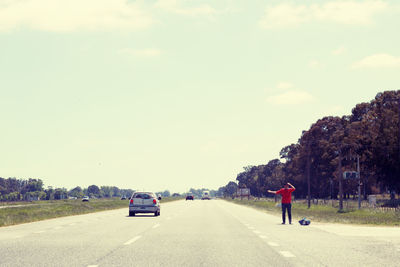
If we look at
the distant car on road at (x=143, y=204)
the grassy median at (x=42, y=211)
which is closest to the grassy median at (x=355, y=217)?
the distant car on road at (x=143, y=204)

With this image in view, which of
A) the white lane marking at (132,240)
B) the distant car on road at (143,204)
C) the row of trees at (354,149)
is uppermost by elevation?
the row of trees at (354,149)

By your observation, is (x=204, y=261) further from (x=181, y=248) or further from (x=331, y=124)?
(x=331, y=124)

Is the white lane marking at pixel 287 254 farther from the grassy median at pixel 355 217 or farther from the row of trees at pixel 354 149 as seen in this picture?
the row of trees at pixel 354 149

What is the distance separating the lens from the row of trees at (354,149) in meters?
54.1

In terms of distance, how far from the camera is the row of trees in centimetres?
5412


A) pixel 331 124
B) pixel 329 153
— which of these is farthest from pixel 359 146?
pixel 331 124

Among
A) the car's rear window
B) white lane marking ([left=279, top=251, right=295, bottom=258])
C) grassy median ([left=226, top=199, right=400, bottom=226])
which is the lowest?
white lane marking ([left=279, top=251, right=295, bottom=258])

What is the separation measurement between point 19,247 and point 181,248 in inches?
154

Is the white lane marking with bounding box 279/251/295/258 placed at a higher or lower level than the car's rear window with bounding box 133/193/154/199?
lower

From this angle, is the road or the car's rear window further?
the car's rear window

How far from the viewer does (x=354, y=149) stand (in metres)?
62.3

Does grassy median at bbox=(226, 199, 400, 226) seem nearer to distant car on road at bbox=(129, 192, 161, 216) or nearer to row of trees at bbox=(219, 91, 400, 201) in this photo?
distant car on road at bbox=(129, 192, 161, 216)

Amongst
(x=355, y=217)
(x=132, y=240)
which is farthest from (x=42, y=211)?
(x=132, y=240)

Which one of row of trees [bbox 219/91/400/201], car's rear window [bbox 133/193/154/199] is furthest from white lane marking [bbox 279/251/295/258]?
row of trees [bbox 219/91/400/201]
